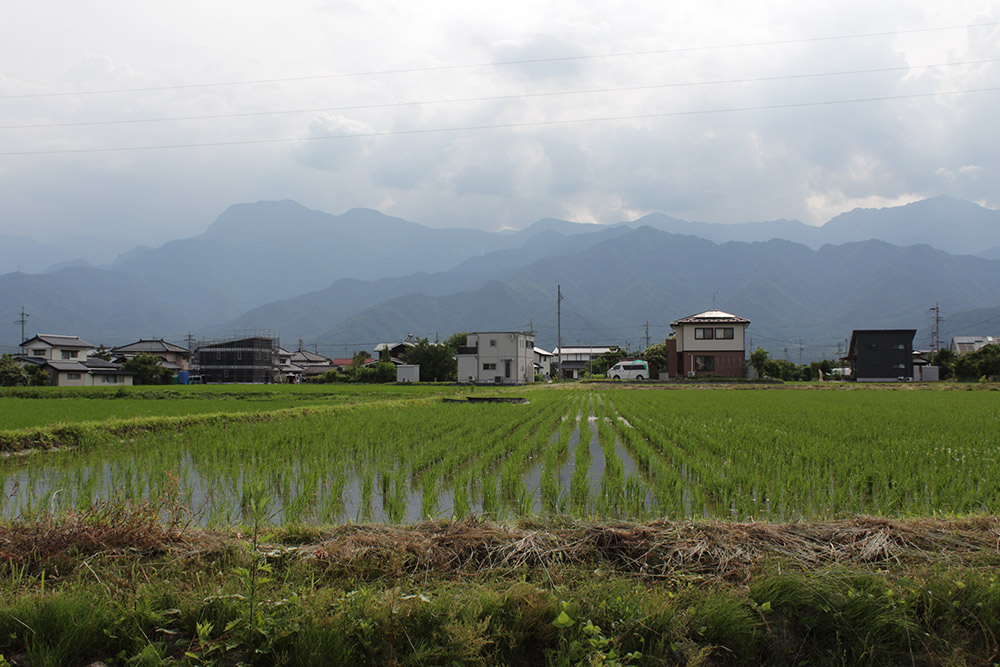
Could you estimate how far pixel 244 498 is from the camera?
16.4 feet

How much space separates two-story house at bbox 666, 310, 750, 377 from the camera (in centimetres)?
3384

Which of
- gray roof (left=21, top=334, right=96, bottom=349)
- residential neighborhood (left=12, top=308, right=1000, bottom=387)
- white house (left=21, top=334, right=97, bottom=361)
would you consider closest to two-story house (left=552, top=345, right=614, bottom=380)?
residential neighborhood (left=12, top=308, right=1000, bottom=387)

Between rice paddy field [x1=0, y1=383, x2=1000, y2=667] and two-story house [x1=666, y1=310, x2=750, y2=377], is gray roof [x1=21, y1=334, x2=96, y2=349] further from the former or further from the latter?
rice paddy field [x1=0, y1=383, x2=1000, y2=667]

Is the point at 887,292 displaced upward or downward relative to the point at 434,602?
upward

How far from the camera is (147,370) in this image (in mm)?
39500

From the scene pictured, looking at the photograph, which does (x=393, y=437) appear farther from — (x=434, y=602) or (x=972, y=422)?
(x=972, y=422)

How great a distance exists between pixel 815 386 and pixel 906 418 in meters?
18.9

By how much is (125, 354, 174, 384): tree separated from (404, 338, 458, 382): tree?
17.6 m

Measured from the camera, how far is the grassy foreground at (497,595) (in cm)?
244

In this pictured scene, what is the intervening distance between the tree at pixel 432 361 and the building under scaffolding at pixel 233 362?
62.5ft

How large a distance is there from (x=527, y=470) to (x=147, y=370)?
4141 cm

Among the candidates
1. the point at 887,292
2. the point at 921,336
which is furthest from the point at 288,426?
the point at 887,292

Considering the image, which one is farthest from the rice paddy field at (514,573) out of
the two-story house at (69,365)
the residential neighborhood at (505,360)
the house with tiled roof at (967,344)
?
the house with tiled roof at (967,344)

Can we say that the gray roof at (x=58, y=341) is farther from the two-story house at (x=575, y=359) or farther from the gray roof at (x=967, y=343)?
the gray roof at (x=967, y=343)
